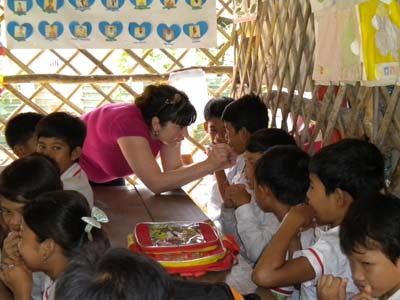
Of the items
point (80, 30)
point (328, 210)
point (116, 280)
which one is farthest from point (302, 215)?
point (80, 30)

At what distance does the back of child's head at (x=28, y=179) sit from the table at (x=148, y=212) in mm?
207

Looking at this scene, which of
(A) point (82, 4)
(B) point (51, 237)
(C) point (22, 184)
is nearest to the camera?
(B) point (51, 237)

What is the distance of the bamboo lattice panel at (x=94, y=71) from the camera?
315 centimetres

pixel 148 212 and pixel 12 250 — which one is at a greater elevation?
pixel 12 250

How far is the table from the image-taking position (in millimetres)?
1320

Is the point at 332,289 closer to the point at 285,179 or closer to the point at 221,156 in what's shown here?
the point at 285,179

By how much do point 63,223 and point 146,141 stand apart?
87 centimetres

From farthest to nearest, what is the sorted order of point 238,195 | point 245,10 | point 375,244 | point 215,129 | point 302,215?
point 245,10
point 215,129
point 238,195
point 302,215
point 375,244

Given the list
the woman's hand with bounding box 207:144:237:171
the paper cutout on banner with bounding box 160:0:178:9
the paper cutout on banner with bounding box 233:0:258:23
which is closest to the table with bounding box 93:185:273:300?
the woman's hand with bounding box 207:144:237:171

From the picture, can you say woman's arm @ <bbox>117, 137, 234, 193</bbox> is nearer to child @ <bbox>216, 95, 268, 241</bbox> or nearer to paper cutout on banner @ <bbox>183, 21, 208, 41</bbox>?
child @ <bbox>216, 95, 268, 241</bbox>

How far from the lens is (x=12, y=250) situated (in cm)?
133

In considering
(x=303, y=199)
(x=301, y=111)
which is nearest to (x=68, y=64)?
(x=301, y=111)

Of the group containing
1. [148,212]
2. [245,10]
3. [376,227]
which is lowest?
[148,212]

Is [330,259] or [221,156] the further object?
[221,156]
